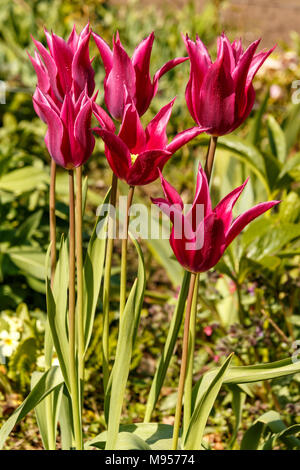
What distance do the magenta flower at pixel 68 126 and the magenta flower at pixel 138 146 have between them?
4 centimetres

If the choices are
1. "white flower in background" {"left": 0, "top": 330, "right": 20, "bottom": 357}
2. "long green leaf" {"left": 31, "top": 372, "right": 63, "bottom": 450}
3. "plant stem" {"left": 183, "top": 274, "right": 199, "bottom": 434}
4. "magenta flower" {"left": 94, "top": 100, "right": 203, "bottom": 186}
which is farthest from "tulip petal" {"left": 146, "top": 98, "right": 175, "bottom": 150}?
"white flower in background" {"left": 0, "top": 330, "right": 20, "bottom": 357}

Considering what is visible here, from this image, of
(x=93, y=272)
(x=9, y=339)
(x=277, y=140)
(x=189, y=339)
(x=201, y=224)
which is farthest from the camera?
(x=277, y=140)

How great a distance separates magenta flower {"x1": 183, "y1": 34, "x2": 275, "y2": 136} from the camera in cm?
102

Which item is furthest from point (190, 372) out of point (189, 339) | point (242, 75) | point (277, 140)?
point (277, 140)

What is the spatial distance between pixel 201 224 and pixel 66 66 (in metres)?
0.38

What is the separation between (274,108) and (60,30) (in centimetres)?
142

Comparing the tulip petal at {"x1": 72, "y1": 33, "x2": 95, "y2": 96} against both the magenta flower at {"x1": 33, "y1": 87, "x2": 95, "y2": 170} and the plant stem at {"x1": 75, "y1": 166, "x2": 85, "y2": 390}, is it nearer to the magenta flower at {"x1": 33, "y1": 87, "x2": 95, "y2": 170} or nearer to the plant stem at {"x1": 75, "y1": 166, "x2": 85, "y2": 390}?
the magenta flower at {"x1": 33, "y1": 87, "x2": 95, "y2": 170}

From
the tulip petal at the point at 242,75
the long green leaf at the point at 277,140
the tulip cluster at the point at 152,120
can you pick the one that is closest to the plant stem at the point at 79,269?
the tulip cluster at the point at 152,120

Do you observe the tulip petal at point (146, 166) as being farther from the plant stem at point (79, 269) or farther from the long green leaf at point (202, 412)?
the long green leaf at point (202, 412)

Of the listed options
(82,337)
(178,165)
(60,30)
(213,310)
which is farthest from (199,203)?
(60,30)

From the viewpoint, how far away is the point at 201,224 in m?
0.99

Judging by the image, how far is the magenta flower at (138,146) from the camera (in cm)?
102

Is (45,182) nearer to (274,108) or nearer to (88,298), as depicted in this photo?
(88,298)

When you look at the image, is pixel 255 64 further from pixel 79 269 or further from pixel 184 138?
pixel 79 269
